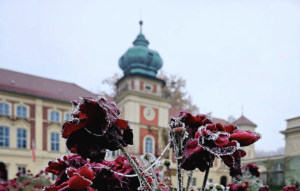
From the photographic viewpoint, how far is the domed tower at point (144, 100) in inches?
667

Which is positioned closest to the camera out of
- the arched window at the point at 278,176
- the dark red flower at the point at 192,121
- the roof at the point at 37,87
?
the dark red flower at the point at 192,121

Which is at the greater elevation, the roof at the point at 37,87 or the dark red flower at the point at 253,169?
the roof at the point at 37,87

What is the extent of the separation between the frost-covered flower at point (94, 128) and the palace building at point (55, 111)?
14.1 m

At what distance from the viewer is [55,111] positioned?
16.8m

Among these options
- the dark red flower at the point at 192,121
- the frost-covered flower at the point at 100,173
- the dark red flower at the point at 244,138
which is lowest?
the frost-covered flower at the point at 100,173

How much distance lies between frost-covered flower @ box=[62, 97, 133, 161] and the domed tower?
50.8 feet

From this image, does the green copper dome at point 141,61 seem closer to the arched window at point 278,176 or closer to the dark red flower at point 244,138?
the arched window at point 278,176

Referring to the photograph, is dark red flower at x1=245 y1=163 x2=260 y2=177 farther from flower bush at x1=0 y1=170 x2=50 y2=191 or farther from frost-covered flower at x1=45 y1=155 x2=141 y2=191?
flower bush at x1=0 y1=170 x2=50 y2=191

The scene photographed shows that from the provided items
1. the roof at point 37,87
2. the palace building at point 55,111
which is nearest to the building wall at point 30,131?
the palace building at point 55,111

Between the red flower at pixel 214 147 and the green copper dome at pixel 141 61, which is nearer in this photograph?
the red flower at pixel 214 147

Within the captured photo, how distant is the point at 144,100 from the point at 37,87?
8.53 meters

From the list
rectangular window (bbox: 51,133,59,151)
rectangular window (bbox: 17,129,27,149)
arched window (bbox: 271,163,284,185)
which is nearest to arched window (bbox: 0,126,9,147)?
rectangular window (bbox: 17,129,27,149)

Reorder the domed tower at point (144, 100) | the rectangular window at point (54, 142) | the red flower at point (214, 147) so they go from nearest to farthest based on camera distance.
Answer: the red flower at point (214, 147) → the rectangular window at point (54, 142) → the domed tower at point (144, 100)

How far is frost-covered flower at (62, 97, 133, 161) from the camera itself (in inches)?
22.9
